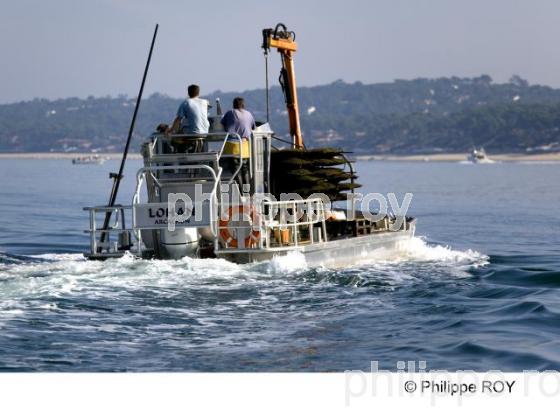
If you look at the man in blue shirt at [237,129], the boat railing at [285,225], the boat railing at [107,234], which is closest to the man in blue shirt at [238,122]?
the man in blue shirt at [237,129]

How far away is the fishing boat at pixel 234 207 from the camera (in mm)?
18234

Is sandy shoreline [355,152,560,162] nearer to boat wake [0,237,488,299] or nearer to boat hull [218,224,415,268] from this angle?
boat hull [218,224,415,268]

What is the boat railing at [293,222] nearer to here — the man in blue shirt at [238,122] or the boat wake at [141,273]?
the boat wake at [141,273]

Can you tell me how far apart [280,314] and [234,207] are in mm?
3724

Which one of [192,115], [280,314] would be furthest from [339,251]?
[280,314]

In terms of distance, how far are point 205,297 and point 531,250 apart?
41.8 ft

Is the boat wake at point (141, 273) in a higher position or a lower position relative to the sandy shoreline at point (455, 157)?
higher

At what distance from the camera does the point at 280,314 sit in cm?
1533

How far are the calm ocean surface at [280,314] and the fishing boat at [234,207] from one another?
483 mm

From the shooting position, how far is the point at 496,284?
19141 mm

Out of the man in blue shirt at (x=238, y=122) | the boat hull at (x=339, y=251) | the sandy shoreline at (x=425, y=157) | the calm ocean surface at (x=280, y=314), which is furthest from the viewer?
the sandy shoreline at (x=425, y=157)

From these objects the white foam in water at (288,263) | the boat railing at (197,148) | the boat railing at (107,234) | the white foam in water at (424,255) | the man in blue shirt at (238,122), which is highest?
the man in blue shirt at (238,122)
